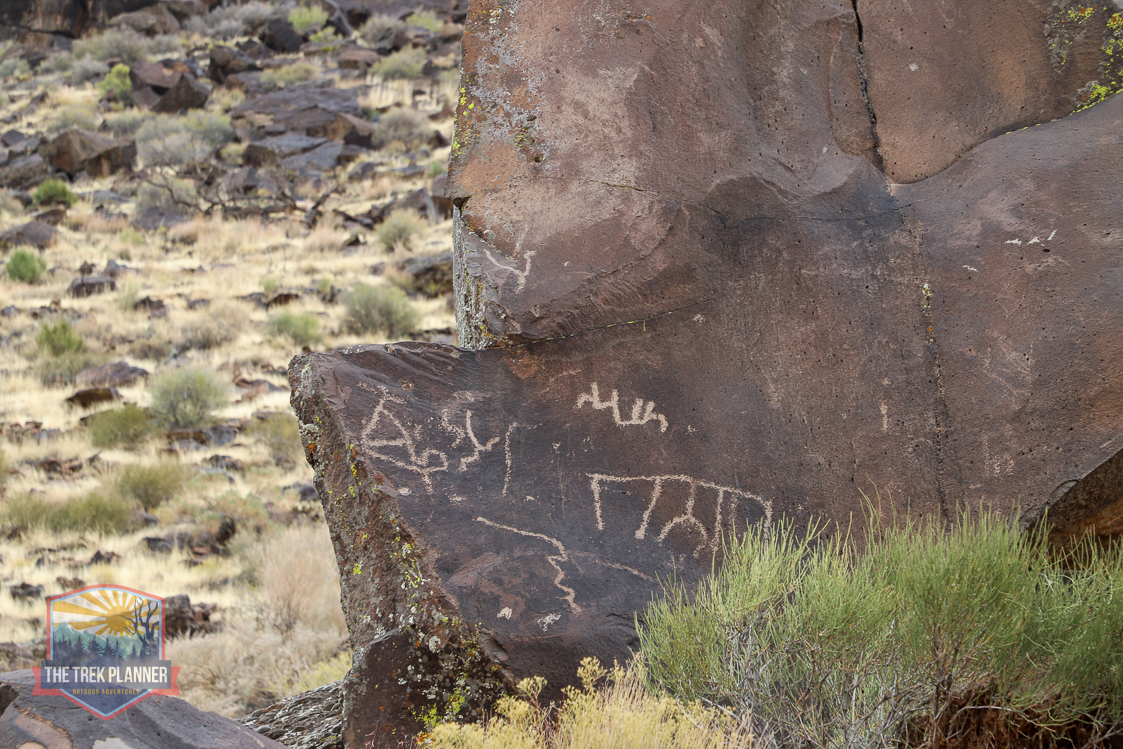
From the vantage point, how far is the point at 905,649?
2.48 metres

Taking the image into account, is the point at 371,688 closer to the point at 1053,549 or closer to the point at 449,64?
the point at 1053,549

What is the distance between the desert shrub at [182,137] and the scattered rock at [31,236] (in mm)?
4323

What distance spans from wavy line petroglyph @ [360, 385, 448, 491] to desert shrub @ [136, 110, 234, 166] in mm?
20814

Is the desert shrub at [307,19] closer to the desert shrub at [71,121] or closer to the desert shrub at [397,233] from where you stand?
the desert shrub at [71,121]

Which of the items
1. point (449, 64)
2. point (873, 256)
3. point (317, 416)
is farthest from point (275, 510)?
point (449, 64)

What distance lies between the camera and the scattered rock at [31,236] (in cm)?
1702

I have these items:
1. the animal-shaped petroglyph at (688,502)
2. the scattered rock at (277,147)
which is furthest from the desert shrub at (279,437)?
the scattered rock at (277,147)

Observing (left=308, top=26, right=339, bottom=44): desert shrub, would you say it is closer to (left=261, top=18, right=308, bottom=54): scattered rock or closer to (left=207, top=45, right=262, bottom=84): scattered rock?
(left=261, top=18, right=308, bottom=54): scattered rock

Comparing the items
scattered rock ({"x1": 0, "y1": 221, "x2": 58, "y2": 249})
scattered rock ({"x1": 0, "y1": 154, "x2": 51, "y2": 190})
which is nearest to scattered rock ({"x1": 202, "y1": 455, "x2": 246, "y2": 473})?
scattered rock ({"x1": 0, "y1": 221, "x2": 58, "y2": 249})

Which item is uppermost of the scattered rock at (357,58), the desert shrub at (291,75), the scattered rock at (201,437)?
the scattered rock at (357,58)

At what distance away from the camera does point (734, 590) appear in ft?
8.72

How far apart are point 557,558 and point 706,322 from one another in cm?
113

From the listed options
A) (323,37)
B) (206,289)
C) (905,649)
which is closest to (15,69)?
(323,37)

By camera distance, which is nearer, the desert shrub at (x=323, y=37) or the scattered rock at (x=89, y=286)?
the scattered rock at (x=89, y=286)
